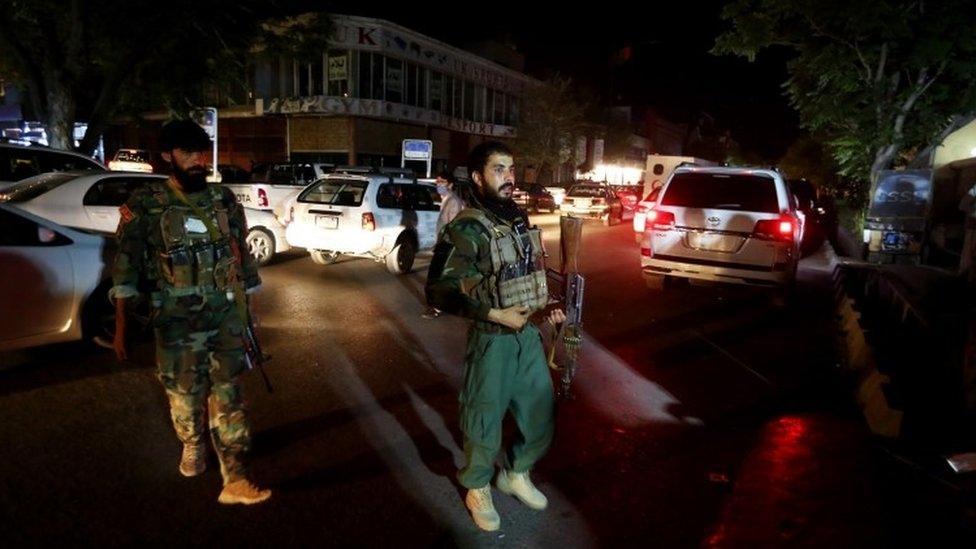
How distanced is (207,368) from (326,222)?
712 centimetres

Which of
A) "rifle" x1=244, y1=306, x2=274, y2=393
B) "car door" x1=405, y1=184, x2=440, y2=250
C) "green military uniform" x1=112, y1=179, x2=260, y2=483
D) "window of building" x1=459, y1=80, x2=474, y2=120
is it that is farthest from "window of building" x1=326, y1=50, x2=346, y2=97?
"green military uniform" x1=112, y1=179, x2=260, y2=483

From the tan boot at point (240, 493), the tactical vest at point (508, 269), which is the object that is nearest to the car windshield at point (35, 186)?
the tan boot at point (240, 493)

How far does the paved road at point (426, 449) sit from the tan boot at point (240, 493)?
0.06 meters

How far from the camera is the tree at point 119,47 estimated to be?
45.8ft

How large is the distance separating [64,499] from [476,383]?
2.29 meters

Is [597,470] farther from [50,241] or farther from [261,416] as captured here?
[50,241]

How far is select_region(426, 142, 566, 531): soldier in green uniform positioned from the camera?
289 cm

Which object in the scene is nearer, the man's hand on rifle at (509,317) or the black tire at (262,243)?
the man's hand on rifle at (509,317)

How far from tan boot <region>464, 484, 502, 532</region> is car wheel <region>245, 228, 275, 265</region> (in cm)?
847

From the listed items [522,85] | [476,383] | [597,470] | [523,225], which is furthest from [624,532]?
[522,85]

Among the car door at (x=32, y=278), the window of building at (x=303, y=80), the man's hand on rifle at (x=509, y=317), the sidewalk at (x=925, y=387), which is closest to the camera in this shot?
the sidewalk at (x=925, y=387)

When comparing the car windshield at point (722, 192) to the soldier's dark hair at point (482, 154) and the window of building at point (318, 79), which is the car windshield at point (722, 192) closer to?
the soldier's dark hair at point (482, 154)

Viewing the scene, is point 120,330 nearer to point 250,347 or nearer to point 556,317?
point 250,347

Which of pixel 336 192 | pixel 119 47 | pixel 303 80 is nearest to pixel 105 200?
pixel 336 192
